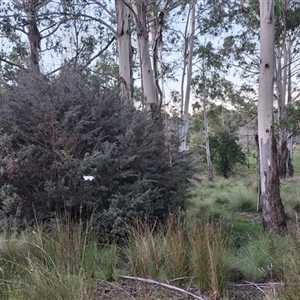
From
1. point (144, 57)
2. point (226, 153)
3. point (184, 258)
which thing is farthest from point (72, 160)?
point (226, 153)

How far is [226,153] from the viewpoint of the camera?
841 inches

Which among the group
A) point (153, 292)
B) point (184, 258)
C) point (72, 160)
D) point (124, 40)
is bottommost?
point (153, 292)

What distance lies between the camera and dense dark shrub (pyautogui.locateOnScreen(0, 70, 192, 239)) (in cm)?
491

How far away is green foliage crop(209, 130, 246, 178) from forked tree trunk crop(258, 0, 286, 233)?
14866 mm

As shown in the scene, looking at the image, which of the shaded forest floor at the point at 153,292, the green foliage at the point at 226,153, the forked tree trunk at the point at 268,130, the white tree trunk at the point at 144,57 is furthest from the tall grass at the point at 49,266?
the green foliage at the point at 226,153

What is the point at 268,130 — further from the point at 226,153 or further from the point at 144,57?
the point at 226,153

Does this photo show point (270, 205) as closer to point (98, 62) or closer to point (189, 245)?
point (189, 245)

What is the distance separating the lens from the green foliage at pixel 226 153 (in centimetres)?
2133

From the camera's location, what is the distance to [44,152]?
5.06 m

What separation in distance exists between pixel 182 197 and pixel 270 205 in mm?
1624

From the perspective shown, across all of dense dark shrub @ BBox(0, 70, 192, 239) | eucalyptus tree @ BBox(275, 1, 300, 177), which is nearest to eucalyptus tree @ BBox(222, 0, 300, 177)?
eucalyptus tree @ BBox(275, 1, 300, 177)

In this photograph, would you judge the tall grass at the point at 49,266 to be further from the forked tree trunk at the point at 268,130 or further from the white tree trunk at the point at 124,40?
the white tree trunk at the point at 124,40

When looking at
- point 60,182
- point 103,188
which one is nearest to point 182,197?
point 103,188

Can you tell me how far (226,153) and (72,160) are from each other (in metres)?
17.3
